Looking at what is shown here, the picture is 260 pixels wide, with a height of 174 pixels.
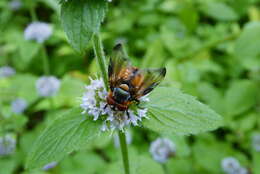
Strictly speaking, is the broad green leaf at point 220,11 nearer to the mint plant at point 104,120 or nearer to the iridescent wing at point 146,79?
the mint plant at point 104,120

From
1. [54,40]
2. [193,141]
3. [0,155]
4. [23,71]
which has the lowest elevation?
[193,141]

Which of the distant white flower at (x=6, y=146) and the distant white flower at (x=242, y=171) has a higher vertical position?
the distant white flower at (x=6, y=146)

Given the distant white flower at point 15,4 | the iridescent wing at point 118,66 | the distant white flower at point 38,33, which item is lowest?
→ the iridescent wing at point 118,66

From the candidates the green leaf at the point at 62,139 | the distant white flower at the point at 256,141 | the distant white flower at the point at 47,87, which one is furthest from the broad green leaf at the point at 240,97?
the green leaf at the point at 62,139

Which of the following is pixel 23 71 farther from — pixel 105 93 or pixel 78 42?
pixel 78 42

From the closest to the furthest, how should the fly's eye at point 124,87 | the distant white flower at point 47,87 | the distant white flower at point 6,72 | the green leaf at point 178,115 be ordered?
1. the fly's eye at point 124,87
2. the green leaf at point 178,115
3. the distant white flower at point 47,87
4. the distant white flower at point 6,72

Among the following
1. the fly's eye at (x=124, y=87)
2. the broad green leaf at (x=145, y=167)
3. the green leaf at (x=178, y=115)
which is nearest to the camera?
the fly's eye at (x=124, y=87)

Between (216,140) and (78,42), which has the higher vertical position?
(78,42)

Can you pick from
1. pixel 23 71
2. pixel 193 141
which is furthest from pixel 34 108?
pixel 193 141
